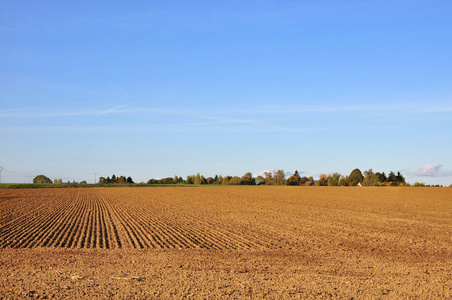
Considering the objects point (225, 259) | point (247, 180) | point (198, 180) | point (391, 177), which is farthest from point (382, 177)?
point (225, 259)

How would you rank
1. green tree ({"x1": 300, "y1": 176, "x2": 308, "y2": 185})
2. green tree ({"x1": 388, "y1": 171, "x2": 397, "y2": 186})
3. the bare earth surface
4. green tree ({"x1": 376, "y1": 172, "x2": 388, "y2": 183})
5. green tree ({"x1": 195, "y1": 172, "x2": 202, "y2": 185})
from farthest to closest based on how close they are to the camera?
green tree ({"x1": 300, "y1": 176, "x2": 308, "y2": 185}) → green tree ({"x1": 195, "y1": 172, "x2": 202, "y2": 185}) → green tree ({"x1": 376, "y1": 172, "x2": 388, "y2": 183}) → green tree ({"x1": 388, "y1": 171, "x2": 397, "y2": 186}) → the bare earth surface

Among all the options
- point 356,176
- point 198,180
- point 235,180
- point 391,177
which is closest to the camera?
point 391,177

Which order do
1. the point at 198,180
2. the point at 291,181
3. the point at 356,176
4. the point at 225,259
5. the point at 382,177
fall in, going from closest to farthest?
the point at 225,259 → the point at 382,177 → the point at 291,181 → the point at 356,176 → the point at 198,180

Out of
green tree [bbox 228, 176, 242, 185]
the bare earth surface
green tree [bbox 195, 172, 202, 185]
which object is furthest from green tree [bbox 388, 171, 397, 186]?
the bare earth surface

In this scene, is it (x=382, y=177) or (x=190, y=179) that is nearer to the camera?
(x=382, y=177)

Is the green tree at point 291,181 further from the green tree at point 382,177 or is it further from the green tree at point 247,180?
the green tree at point 382,177

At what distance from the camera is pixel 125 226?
21.9 meters

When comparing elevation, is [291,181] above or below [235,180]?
below

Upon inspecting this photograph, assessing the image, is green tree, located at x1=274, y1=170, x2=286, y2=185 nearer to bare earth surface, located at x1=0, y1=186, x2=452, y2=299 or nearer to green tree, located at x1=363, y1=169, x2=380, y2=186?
green tree, located at x1=363, y1=169, x2=380, y2=186

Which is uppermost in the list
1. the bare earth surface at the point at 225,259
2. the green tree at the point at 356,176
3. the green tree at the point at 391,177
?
the green tree at the point at 356,176

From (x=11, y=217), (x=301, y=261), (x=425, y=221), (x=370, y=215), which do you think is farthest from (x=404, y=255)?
(x=11, y=217)

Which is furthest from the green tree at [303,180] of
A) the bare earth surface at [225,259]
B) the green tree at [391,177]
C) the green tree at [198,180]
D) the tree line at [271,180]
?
the bare earth surface at [225,259]

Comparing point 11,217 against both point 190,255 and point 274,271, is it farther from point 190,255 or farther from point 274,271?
point 274,271

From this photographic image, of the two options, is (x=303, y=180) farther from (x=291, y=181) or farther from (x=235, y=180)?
(x=235, y=180)
